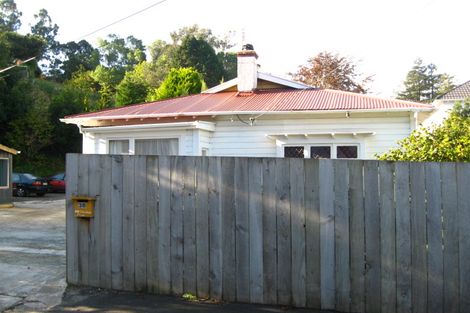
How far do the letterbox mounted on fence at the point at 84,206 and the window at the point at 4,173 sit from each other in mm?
19110

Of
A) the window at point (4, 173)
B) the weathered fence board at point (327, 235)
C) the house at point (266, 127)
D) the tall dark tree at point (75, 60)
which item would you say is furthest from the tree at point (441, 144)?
the tall dark tree at point (75, 60)

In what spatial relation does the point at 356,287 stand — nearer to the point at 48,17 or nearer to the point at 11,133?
the point at 11,133

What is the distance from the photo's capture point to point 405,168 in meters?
5.02

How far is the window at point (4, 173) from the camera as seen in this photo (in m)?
23.2

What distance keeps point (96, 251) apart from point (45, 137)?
3371cm

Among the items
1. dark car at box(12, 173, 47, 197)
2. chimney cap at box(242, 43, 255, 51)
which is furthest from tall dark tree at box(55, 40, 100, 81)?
chimney cap at box(242, 43, 255, 51)

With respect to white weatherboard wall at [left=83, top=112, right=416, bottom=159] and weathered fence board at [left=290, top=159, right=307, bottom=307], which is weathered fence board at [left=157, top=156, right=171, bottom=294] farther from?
white weatherboard wall at [left=83, top=112, right=416, bottom=159]

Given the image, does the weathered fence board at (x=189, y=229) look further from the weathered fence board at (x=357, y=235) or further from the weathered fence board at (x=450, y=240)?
the weathered fence board at (x=450, y=240)

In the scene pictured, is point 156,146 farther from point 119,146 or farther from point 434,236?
point 434,236

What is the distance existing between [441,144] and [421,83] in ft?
267

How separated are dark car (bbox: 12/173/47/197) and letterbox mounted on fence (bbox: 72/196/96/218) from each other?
83.4 ft

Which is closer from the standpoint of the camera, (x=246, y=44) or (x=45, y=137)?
(x=246, y=44)

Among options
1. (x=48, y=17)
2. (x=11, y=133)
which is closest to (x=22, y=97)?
(x=11, y=133)

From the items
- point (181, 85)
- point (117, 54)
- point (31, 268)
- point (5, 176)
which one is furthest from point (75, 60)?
point (31, 268)
